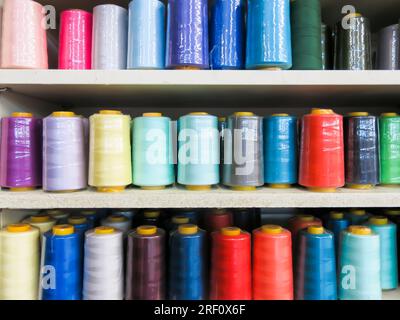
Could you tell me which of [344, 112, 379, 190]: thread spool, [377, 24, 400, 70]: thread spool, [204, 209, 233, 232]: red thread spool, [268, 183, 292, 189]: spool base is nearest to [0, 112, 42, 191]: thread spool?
[204, 209, 233, 232]: red thread spool

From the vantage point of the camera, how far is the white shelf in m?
0.55

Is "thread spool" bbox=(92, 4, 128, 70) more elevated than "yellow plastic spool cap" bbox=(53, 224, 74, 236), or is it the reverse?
"thread spool" bbox=(92, 4, 128, 70)

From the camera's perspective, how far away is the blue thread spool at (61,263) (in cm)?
56

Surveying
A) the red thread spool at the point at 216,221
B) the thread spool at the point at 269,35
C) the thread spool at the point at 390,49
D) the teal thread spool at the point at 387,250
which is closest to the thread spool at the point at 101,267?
the red thread spool at the point at 216,221

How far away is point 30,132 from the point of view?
0.59 metres

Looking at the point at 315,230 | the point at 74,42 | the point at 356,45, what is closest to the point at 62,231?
the point at 74,42

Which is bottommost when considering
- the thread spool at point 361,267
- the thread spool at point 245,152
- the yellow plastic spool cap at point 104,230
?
the thread spool at point 361,267

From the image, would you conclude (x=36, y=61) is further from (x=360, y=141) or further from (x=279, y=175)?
(x=360, y=141)

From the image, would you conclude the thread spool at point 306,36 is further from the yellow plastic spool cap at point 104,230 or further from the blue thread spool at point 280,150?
the yellow plastic spool cap at point 104,230

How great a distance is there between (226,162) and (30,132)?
41cm

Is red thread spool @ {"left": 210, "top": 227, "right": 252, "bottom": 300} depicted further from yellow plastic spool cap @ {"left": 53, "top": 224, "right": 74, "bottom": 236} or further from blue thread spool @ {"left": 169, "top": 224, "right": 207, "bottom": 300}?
yellow plastic spool cap @ {"left": 53, "top": 224, "right": 74, "bottom": 236}

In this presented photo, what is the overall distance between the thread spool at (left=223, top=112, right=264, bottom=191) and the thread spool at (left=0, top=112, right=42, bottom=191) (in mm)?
406

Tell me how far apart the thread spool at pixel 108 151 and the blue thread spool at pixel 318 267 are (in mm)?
396

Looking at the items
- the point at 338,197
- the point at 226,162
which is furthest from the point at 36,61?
the point at 338,197
